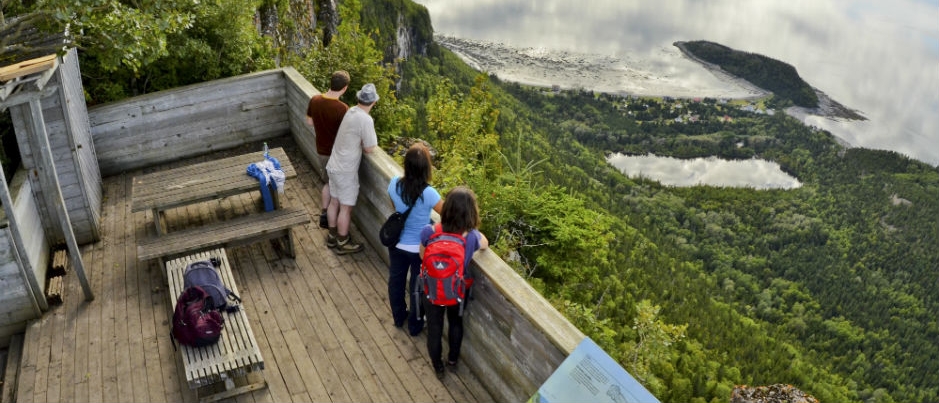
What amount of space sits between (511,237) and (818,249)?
343 feet

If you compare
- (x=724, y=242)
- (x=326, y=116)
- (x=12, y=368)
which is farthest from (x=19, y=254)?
(x=724, y=242)

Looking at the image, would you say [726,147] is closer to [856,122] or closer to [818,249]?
[856,122]

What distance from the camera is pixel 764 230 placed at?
102 metres

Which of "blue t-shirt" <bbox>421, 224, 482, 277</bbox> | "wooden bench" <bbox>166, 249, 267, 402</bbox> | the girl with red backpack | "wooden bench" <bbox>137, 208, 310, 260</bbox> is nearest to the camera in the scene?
the girl with red backpack

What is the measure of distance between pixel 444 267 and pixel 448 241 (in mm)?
163

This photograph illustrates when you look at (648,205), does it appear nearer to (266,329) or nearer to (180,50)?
(180,50)

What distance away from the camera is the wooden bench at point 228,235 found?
5.73m

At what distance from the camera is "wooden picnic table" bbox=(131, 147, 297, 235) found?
19.8ft

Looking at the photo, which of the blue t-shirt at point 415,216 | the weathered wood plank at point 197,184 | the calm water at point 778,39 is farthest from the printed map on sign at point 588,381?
the calm water at point 778,39

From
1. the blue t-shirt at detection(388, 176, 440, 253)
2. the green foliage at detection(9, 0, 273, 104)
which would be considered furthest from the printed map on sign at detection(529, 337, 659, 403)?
the green foliage at detection(9, 0, 273, 104)

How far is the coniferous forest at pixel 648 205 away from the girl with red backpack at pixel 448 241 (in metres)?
2.11

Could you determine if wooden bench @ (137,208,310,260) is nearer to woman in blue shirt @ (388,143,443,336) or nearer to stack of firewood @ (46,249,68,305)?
stack of firewood @ (46,249,68,305)

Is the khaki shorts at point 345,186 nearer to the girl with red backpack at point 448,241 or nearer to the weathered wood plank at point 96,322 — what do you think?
the girl with red backpack at point 448,241

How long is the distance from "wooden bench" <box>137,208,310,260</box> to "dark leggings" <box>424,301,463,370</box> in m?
2.01
